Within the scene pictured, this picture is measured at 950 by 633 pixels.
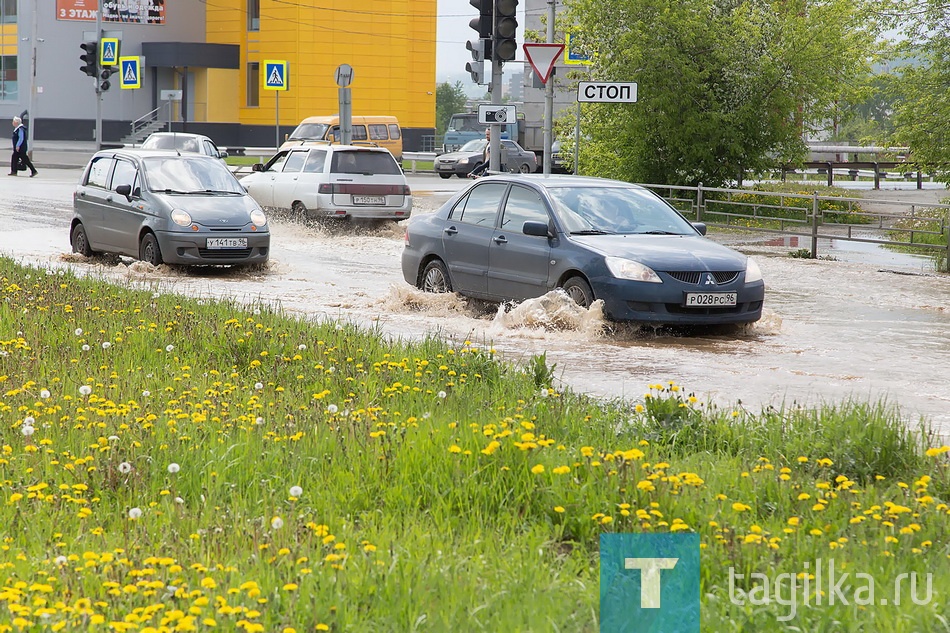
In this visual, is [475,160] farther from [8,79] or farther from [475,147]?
[8,79]

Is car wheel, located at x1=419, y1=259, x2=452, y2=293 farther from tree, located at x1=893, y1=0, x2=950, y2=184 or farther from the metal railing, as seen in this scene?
tree, located at x1=893, y1=0, x2=950, y2=184

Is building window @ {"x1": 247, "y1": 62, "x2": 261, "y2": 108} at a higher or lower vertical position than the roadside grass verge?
higher

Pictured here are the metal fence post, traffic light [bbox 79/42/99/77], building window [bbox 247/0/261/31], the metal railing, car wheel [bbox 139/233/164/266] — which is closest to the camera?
car wheel [bbox 139/233/164/266]

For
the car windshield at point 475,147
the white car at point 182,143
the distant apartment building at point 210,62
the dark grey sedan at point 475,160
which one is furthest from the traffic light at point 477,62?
the distant apartment building at point 210,62

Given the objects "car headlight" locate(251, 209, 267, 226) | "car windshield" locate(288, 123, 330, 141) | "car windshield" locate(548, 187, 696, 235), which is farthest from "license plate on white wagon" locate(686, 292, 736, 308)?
"car windshield" locate(288, 123, 330, 141)

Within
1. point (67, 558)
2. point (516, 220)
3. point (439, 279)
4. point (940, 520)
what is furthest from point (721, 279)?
point (67, 558)

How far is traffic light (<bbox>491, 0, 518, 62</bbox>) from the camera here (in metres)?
Answer: 18.2

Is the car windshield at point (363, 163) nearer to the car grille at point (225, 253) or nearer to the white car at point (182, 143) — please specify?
the car grille at point (225, 253)

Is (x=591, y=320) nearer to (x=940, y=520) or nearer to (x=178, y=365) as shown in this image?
(x=178, y=365)

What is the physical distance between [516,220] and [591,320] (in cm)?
174

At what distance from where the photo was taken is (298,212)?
2262cm

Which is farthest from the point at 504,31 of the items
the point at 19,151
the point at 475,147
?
the point at 475,147

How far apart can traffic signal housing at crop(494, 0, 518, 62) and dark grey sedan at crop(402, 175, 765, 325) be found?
18.6 ft

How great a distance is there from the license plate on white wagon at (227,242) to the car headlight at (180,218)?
1.21ft
